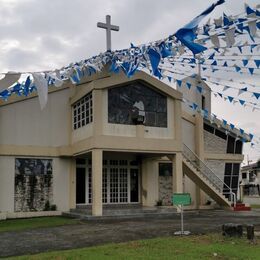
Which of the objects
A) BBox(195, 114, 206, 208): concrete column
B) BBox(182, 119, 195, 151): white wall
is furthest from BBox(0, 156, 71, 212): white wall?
BBox(195, 114, 206, 208): concrete column

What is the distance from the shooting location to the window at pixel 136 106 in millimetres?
19969

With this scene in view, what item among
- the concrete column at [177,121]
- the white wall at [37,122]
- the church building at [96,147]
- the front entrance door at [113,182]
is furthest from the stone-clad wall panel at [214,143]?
the white wall at [37,122]

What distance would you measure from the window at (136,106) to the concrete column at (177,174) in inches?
65.6

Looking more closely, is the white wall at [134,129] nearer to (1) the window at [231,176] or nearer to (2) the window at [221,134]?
(2) the window at [221,134]

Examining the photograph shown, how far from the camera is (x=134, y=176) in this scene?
23.4 meters

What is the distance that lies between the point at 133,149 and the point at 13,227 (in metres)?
6.32

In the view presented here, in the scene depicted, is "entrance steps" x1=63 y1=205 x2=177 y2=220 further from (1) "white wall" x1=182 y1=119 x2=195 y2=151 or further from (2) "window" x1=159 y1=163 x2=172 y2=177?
(1) "white wall" x1=182 y1=119 x2=195 y2=151

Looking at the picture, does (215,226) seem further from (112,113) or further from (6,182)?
(6,182)

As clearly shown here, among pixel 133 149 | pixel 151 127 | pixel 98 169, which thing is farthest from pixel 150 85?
pixel 98 169

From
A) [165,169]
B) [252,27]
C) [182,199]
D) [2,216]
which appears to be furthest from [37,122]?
[252,27]

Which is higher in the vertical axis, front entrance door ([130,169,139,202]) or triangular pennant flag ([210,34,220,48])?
triangular pennant flag ([210,34,220,48])

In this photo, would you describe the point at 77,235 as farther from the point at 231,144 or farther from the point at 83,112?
the point at 231,144

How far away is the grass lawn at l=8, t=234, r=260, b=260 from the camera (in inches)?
363

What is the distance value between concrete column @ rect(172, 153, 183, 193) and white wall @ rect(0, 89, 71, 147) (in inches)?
213
